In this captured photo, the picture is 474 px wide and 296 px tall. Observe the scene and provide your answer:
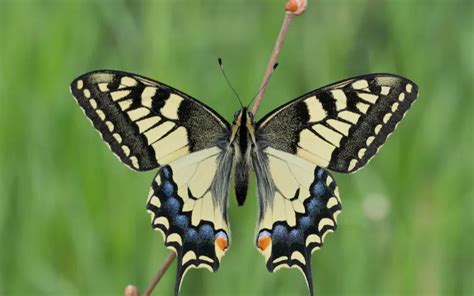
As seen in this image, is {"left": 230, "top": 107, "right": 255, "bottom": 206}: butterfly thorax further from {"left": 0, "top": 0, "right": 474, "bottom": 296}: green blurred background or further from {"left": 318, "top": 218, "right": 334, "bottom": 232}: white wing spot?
{"left": 0, "top": 0, "right": 474, "bottom": 296}: green blurred background

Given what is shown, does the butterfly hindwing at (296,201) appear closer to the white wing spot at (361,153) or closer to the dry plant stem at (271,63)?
the white wing spot at (361,153)

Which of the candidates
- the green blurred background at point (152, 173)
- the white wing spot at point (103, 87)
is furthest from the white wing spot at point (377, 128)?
the green blurred background at point (152, 173)

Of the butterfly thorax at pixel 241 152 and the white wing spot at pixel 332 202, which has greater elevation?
the butterfly thorax at pixel 241 152

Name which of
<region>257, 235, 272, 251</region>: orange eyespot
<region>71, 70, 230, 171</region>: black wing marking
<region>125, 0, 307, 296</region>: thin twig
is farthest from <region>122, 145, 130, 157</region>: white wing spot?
<region>125, 0, 307, 296</region>: thin twig

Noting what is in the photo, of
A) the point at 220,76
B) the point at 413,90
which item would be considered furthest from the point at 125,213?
the point at 413,90

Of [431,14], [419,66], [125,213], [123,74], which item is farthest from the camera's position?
[431,14]

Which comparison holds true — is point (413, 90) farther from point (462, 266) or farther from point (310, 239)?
point (462, 266)

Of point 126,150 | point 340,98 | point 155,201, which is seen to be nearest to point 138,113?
point 126,150
